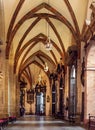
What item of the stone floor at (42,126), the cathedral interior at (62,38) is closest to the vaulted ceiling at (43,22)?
the cathedral interior at (62,38)

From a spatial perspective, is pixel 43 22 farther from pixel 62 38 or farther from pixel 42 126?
pixel 42 126

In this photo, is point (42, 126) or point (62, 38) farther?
point (62, 38)

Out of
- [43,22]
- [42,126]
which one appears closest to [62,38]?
[43,22]

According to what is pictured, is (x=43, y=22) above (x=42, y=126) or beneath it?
above

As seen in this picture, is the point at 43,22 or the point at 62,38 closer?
the point at 43,22

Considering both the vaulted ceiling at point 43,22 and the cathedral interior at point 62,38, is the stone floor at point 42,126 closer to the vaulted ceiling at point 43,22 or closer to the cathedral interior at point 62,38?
the cathedral interior at point 62,38

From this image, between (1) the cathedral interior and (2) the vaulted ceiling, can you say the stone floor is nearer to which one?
(1) the cathedral interior

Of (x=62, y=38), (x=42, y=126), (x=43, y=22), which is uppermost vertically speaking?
(x=43, y=22)

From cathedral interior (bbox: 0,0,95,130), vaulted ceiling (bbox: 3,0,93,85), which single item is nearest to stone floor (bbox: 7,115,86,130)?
cathedral interior (bbox: 0,0,95,130)

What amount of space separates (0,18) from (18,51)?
9.25 meters

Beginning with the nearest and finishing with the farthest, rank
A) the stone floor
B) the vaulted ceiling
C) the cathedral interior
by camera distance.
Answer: the stone floor, the cathedral interior, the vaulted ceiling

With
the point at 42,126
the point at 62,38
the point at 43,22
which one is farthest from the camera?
the point at 62,38

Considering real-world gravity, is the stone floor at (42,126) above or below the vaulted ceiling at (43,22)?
below

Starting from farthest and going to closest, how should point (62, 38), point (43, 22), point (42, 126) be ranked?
1. point (62, 38)
2. point (43, 22)
3. point (42, 126)
